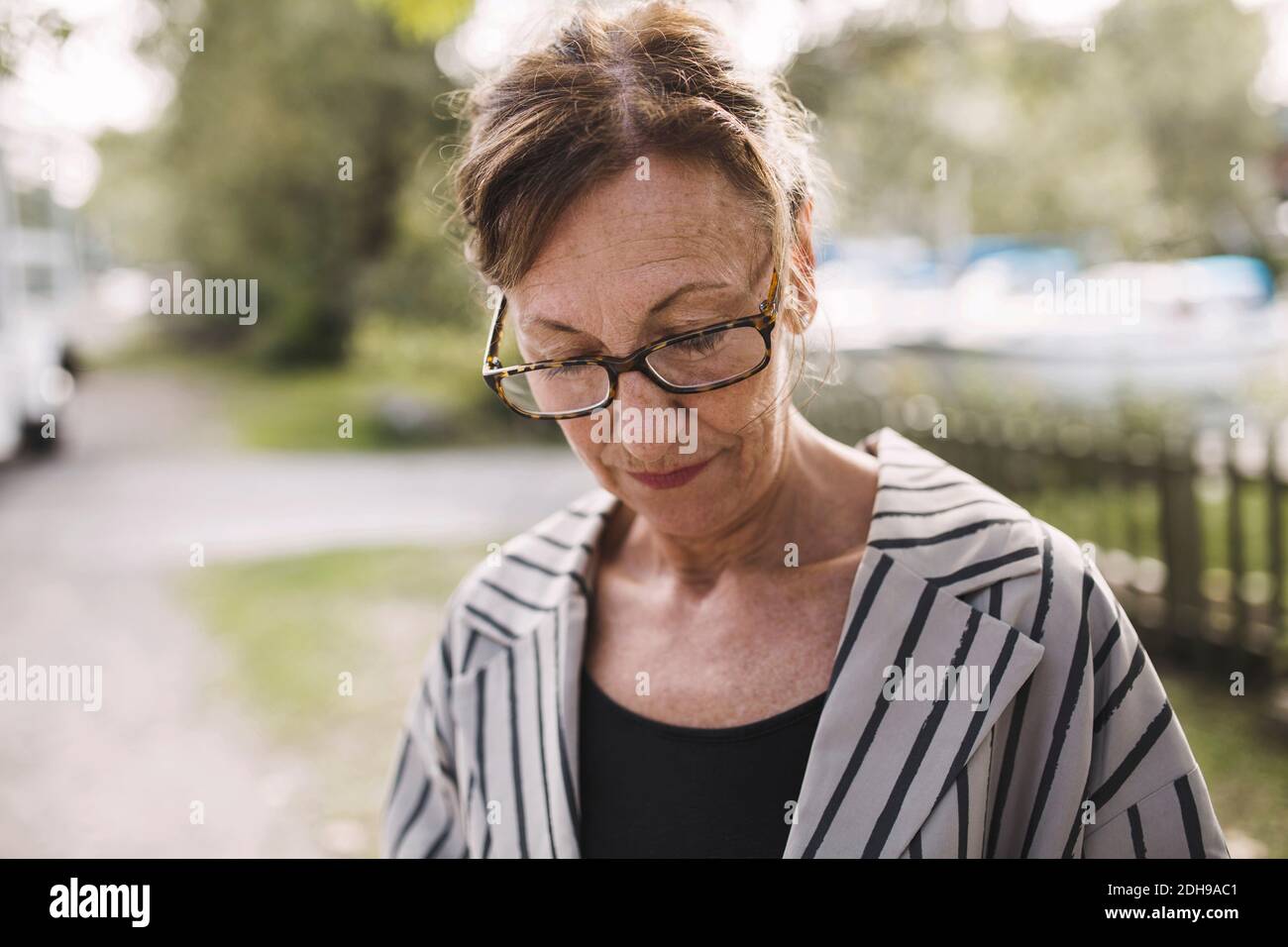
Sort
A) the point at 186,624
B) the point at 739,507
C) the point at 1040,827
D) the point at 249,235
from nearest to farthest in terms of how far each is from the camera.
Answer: the point at 1040,827 < the point at 739,507 < the point at 186,624 < the point at 249,235

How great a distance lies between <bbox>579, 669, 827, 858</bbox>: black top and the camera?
5.14 ft

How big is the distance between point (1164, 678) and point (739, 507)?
4370 millimetres

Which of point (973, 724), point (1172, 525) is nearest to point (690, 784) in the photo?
point (973, 724)

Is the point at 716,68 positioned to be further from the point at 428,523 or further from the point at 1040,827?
the point at 428,523

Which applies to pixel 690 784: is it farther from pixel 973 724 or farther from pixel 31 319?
pixel 31 319

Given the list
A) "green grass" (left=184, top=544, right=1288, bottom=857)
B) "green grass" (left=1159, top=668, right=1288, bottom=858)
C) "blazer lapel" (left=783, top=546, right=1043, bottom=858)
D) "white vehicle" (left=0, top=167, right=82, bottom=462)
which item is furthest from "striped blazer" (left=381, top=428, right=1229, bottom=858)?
"white vehicle" (left=0, top=167, right=82, bottom=462)

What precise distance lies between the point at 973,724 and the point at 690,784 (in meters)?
0.44

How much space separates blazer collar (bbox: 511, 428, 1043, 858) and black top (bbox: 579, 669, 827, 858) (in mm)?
44

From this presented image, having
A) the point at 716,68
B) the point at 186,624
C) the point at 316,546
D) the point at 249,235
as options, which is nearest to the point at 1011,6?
the point at 316,546

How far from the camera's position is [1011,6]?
389 inches

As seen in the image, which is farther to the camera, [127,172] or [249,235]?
[127,172]

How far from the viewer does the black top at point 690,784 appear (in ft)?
5.14

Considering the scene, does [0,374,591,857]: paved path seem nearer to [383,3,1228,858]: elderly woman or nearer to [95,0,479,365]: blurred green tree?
[383,3,1228,858]: elderly woman

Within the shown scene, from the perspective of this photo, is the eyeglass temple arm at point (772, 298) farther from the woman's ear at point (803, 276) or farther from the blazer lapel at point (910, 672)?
the blazer lapel at point (910, 672)
